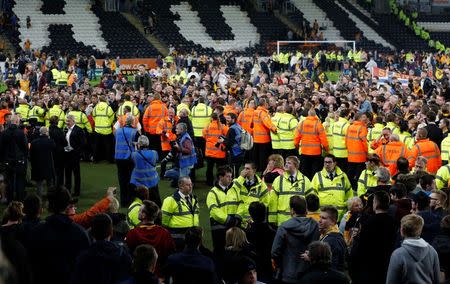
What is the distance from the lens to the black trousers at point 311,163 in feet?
47.2

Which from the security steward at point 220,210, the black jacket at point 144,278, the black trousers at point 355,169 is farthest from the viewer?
the black trousers at point 355,169

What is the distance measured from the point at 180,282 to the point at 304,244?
1.78m

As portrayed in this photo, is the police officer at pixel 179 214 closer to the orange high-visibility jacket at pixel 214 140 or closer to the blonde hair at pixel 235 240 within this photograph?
the blonde hair at pixel 235 240

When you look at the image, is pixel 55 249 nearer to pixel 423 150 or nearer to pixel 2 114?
pixel 423 150

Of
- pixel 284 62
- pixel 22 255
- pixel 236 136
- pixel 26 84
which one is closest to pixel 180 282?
pixel 22 255

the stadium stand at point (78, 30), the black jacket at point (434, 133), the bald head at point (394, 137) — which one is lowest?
the black jacket at point (434, 133)

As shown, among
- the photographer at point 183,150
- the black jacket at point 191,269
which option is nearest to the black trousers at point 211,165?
the photographer at point 183,150

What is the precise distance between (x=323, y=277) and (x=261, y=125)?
1055 centimetres

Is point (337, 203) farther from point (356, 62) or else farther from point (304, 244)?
point (356, 62)

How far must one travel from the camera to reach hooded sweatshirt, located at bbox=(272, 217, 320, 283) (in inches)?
291

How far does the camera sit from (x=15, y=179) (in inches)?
510

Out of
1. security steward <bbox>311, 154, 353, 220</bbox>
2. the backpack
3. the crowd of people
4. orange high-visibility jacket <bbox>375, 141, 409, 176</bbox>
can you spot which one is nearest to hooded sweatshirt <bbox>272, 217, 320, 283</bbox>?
the crowd of people

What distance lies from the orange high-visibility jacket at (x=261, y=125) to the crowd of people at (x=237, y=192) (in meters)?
0.03

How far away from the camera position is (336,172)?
402 inches
